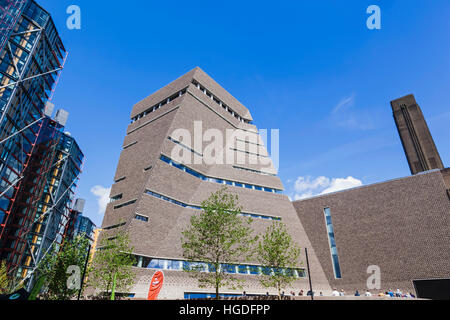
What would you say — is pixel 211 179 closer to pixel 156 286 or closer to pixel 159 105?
pixel 159 105

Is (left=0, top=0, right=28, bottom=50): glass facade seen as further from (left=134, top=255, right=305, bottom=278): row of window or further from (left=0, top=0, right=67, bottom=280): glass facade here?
(left=134, top=255, right=305, bottom=278): row of window

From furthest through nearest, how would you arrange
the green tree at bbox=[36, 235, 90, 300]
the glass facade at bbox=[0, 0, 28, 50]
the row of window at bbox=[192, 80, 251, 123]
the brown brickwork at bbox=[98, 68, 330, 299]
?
the row of window at bbox=[192, 80, 251, 123] < the glass facade at bbox=[0, 0, 28, 50] < the brown brickwork at bbox=[98, 68, 330, 299] < the green tree at bbox=[36, 235, 90, 300]

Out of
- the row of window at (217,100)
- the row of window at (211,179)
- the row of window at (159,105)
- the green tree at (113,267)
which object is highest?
the row of window at (217,100)

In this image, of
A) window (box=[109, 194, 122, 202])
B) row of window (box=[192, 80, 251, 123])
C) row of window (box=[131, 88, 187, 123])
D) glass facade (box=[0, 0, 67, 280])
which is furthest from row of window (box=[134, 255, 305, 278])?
row of window (box=[192, 80, 251, 123])

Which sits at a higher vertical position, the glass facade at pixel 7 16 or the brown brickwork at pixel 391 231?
the glass facade at pixel 7 16

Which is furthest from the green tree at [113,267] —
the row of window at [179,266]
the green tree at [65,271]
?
the row of window at [179,266]

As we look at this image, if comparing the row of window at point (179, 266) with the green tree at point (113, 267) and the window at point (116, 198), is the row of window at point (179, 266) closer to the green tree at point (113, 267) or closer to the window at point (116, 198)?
the green tree at point (113, 267)

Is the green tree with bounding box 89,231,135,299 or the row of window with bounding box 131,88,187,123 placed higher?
the row of window with bounding box 131,88,187,123

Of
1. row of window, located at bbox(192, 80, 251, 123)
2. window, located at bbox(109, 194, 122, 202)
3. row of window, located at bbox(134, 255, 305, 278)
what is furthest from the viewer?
row of window, located at bbox(192, 80, 251, 123)

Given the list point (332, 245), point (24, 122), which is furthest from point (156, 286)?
point (24, 122)

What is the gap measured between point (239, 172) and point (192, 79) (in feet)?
60.7

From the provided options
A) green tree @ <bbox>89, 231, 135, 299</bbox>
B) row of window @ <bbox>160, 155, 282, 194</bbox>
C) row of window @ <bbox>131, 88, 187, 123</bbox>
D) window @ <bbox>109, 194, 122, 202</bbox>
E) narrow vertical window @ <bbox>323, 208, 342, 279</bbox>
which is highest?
row of window @ <bbox>131, 88, 187, 123</bbox>
